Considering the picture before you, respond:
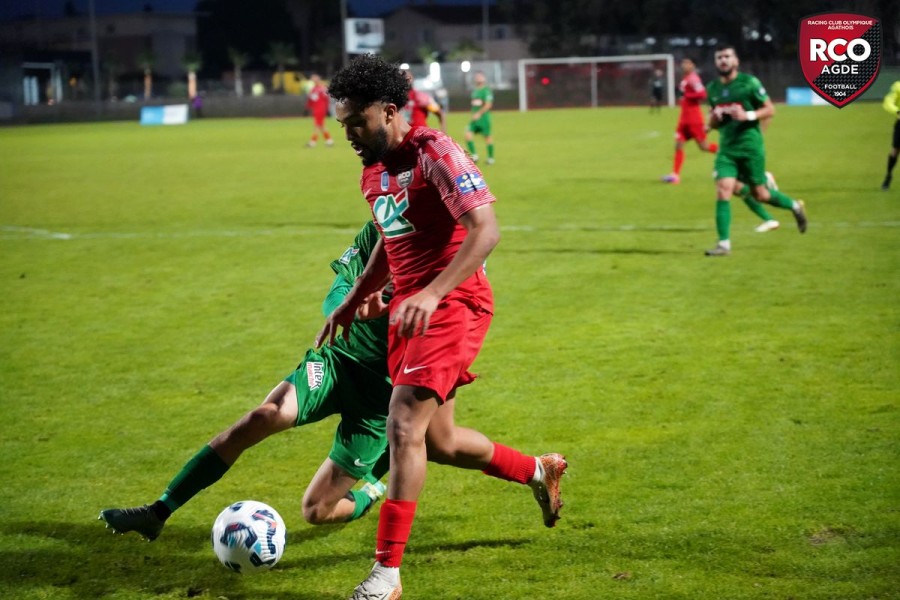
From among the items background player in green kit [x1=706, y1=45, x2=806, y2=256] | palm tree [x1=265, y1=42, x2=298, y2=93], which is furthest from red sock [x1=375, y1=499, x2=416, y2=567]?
palm tree [x1=265, y1=42, x2=298, y2=93]

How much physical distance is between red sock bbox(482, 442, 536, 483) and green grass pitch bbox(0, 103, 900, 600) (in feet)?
0.96

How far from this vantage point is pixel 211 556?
16.0 feet

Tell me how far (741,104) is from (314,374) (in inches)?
366

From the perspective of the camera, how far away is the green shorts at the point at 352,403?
477 cm

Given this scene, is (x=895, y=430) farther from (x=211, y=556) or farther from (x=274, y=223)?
(x=274, y=223)

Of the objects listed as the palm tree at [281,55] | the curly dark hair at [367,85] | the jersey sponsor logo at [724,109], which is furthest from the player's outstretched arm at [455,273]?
the palm tree at [281,55]

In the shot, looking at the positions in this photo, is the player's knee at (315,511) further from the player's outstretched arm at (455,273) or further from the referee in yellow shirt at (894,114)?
the referee in yellow shirt at (894,114)

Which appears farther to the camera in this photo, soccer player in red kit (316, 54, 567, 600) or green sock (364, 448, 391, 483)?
green sock (364, 448, 391, 483)

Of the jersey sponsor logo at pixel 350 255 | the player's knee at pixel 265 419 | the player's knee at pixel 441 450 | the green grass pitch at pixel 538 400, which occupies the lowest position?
the green grass pitch at pixel 538 400

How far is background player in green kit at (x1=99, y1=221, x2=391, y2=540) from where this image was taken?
15.2 ft

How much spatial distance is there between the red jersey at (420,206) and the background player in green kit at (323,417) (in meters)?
0.26

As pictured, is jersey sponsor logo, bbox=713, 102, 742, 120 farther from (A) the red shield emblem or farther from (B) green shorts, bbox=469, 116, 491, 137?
(B) green shorts, bbox=469, 116, 491, 137

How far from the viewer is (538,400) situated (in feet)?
24.0

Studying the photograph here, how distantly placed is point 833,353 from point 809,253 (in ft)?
16.1
